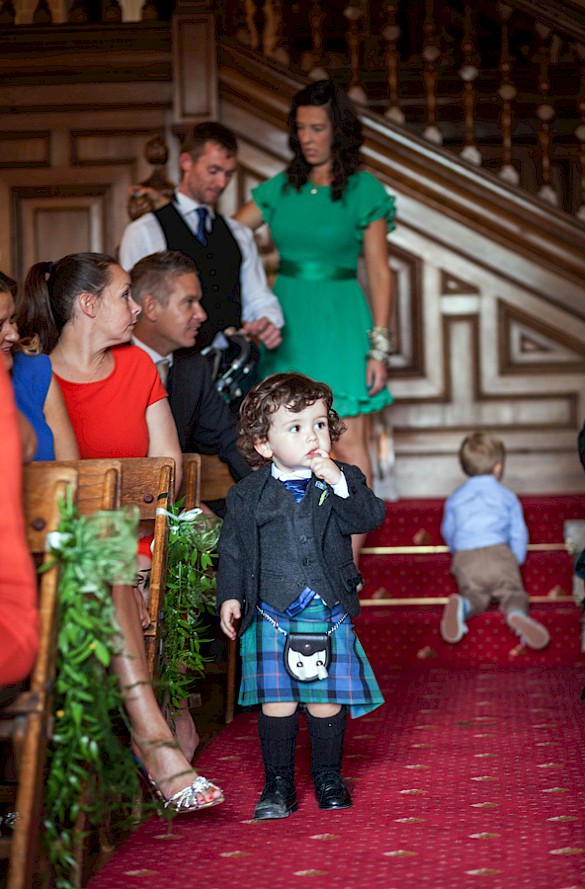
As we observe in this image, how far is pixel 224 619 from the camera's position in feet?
9.07

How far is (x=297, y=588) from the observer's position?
281cm

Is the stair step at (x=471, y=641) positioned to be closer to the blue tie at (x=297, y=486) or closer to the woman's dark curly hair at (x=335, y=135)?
the woman's dark curly hair at (x=335, y=135)

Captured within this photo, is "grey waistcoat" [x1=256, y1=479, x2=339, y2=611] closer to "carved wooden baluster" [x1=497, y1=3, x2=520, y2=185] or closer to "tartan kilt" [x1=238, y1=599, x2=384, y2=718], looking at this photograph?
"tartan kilt" [x1=238, y1=599, x2=384, y2=718]

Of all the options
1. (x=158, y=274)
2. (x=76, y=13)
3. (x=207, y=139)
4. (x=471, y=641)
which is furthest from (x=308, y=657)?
(x=76, y=13)

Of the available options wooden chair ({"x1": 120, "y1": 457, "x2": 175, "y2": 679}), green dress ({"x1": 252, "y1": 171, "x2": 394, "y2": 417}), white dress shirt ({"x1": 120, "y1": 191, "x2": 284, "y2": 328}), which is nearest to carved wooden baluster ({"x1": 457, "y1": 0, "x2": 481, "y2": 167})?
green dress ({"x1": 252, "y1": 171, "x2": 394, "y2": 417})

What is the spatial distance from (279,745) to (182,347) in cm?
163

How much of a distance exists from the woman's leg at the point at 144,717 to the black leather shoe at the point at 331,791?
1.02 feet

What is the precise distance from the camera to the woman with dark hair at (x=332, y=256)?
14.8 ft

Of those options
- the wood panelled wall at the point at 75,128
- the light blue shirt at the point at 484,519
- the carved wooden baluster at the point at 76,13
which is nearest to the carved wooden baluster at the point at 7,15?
the carved wooden baluster at the point at 76,13

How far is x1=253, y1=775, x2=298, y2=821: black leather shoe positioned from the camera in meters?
A: 2.72

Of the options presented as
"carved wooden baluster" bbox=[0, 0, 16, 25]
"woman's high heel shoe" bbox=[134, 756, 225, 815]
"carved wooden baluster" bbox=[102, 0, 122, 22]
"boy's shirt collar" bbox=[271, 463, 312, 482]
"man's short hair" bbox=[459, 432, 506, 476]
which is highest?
"carved wooden baluster" bbox=[0, 0, 16, 25]

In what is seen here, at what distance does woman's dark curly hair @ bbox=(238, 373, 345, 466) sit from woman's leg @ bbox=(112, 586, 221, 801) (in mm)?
518

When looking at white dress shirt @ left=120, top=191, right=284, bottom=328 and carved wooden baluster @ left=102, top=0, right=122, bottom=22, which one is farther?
carved wooden baluster @ left=102, top=0, right=122, bottom=22

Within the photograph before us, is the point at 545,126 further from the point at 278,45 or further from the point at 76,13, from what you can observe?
the point at 76,13
